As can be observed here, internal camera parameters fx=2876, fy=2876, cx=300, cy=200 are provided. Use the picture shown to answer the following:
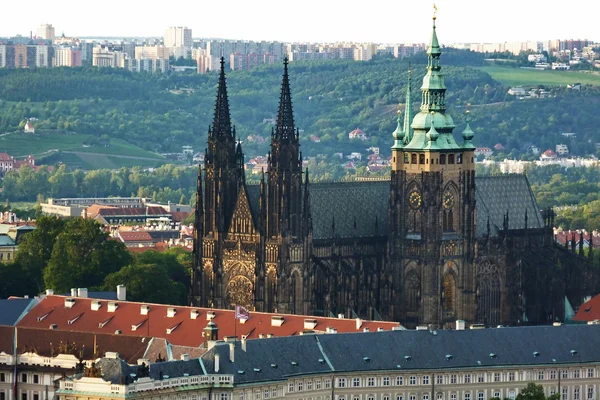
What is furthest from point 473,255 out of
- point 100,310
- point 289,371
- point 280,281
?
point 289,371

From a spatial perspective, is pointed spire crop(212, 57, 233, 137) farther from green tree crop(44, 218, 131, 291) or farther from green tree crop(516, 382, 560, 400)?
green tree crop(516, 382, 560, 400)

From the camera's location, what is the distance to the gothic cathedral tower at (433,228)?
548 ft

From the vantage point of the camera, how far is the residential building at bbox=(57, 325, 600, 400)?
124 metres

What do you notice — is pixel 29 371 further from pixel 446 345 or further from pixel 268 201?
pixel 268 201

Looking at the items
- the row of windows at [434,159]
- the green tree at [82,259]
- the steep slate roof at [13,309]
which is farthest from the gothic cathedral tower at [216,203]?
the steep slate roof at [13,309]

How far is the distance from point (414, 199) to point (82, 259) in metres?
20.9

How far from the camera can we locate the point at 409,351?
5256 inches

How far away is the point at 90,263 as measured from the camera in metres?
174

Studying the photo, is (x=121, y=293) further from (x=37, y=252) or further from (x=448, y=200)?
(x=37, y=252)

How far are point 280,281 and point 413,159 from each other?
1303 centimetres

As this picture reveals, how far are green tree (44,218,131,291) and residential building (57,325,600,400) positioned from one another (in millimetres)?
40476

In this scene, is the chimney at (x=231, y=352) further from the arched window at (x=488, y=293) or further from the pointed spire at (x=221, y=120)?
the arched window at (x=488, y=293)

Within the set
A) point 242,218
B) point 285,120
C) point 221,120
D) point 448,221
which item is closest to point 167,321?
point 242,218

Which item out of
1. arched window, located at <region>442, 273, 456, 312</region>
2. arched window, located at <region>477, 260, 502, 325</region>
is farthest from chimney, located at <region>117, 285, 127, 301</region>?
arched window, located at <region>477, 260, 502, 325</region>
